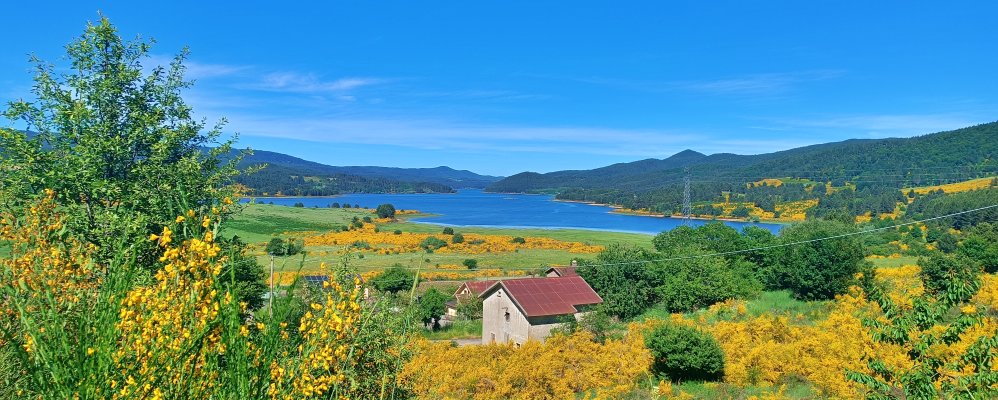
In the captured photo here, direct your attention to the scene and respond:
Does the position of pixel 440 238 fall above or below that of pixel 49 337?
below

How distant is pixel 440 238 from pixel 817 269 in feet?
215

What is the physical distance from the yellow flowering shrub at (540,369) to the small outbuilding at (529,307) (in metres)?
9.30

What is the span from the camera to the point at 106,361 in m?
2.86

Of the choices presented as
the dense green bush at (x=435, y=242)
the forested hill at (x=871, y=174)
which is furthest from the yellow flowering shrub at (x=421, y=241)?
the forested hill at (x=871, y=174)

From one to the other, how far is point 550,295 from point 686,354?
622 inches

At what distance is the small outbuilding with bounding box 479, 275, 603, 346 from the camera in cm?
3303

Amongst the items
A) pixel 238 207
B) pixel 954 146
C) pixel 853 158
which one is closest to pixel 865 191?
pixel 954 146

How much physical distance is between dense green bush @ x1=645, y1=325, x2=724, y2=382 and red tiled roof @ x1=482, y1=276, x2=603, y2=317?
11776 mm

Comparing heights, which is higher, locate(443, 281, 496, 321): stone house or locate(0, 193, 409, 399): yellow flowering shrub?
locate(0, 193, 409, 399): yellow flowering shrub

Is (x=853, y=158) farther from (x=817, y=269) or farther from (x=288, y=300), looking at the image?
(x=288, y=300)

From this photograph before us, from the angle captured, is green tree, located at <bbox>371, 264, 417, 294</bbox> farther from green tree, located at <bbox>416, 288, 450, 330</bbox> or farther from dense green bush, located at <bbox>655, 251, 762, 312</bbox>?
dense green bush, located at <bbox>655, 251, 762, 312</bbox>

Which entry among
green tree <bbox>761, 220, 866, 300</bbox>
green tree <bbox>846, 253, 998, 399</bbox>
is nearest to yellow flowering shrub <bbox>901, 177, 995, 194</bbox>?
green tree <bbox>761, 220, 866, 300</bbox>

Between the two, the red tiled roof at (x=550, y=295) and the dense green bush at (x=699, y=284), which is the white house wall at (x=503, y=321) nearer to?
the red tiled roof at (x=550, y=295)

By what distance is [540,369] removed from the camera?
1820cm
